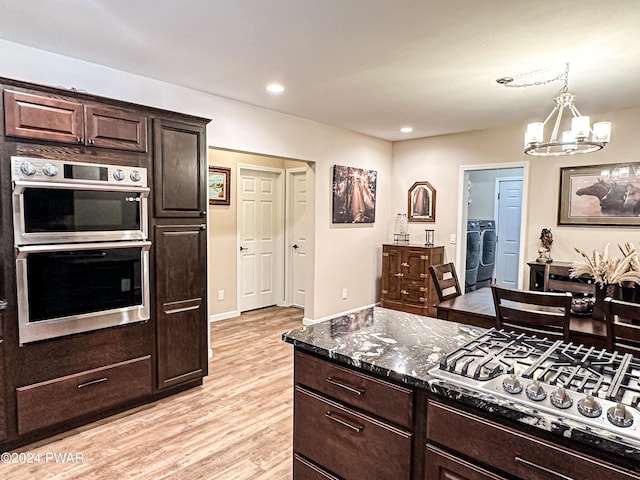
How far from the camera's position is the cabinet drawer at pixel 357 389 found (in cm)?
138

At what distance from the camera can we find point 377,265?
612 centimetres

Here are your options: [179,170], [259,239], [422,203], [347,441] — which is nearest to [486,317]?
[347,441]

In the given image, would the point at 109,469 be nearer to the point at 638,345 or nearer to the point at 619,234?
the point at 638,345

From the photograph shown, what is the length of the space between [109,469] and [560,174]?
5.24 m

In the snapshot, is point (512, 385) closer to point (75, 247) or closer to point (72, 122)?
point (75, 247)

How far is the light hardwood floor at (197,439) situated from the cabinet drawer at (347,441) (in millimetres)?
755

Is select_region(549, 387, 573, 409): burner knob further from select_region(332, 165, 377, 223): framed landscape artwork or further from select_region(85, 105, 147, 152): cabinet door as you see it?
select_region(332, 165, 377, 223): framed landscape artwork

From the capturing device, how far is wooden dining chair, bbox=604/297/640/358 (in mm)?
1846

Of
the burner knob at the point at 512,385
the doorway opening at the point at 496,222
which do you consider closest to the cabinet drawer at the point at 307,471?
the burner knob at the point at 512,385

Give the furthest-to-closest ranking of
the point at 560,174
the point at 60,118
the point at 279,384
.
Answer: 1. the point at 560,174
2. the point at 279,384
3. the point at 60,118

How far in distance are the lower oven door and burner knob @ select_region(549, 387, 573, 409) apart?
104 inches

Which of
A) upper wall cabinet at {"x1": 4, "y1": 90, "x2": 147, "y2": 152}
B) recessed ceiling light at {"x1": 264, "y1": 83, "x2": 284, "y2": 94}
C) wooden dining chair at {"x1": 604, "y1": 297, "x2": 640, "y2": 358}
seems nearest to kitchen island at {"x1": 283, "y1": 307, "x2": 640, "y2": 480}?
wooden dining chair at {"x1": 604, "y1": 297, "x2": 640, "y2": 358}

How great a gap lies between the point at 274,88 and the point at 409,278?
3227mm

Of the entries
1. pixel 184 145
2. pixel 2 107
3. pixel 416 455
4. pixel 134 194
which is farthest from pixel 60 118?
pixel 416 455
